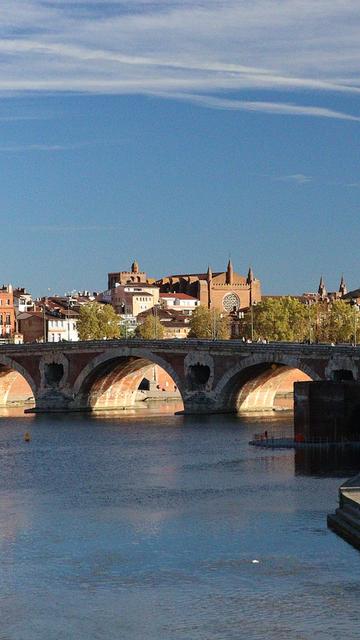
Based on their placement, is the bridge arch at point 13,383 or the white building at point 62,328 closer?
the bridge arch at point 13,383

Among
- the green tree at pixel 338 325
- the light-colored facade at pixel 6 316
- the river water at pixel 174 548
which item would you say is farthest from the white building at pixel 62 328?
the river water at pixel 174 548

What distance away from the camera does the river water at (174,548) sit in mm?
36219

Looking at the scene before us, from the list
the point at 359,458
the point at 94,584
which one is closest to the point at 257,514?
the point at 94,584

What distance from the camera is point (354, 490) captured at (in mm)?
47438

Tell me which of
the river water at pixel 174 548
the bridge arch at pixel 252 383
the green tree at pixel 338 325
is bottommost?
the river water at pixel 174 548

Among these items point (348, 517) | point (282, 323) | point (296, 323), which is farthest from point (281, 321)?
point (348, 517)

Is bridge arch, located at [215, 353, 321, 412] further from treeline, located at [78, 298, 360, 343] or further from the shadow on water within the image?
treeline, located at [78, 298, 360, 343]

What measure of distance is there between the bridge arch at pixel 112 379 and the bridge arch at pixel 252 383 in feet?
23.7

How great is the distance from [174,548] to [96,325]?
112 meters

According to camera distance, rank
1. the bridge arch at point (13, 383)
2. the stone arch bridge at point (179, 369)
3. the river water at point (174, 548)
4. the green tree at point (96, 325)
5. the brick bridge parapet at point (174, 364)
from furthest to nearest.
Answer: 1. the green tree at point (96, 325)
2. the bridge arch at point (13, 383)
3. the stone arch bridge at point (179, 369)
4. the brick bridge parapet at point (174, 364)
5. the river water at point (174, 548)

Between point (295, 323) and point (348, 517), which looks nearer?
Answer: point (348, 517)

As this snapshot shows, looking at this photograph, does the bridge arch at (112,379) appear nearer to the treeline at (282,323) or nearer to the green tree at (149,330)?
the treeline at (282,323)

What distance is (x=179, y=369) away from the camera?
103688 millimetres

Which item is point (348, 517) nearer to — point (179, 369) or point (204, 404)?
point (204, 404)
